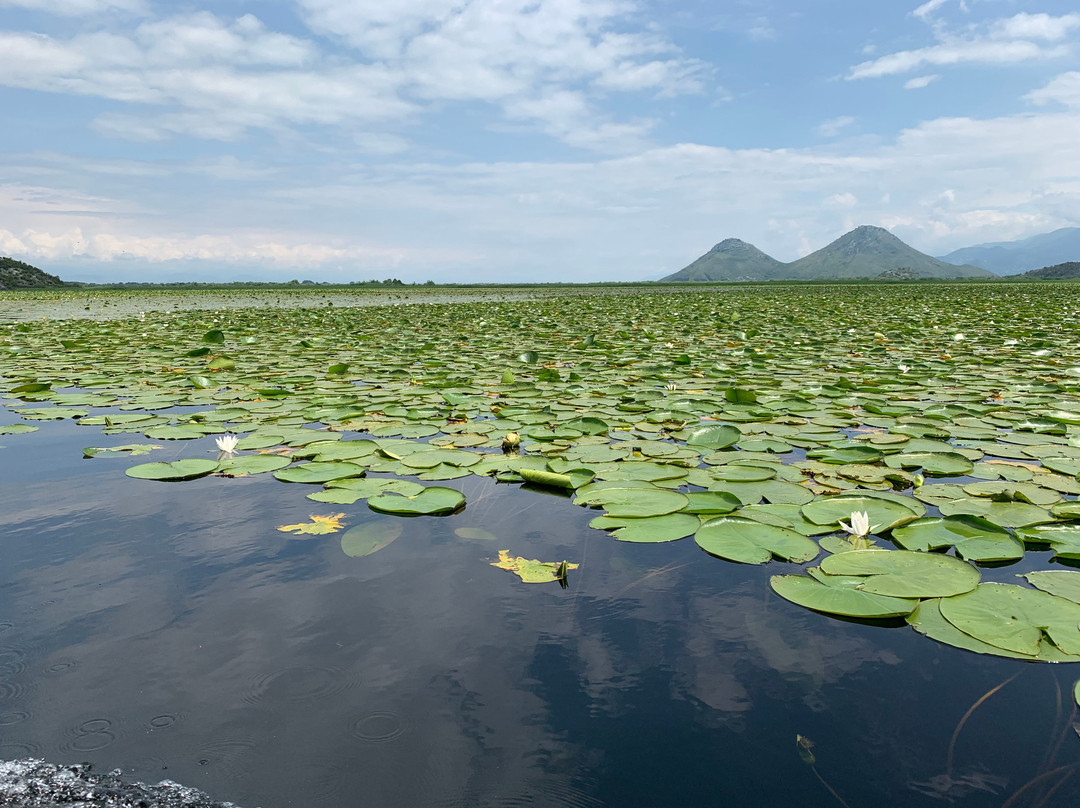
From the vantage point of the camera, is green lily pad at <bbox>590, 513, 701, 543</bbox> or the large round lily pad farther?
green lily pad at <bbox>590, 513, 701, 543</bbox>

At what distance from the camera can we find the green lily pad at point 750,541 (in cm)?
225

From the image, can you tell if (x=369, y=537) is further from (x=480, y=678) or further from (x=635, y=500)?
(x=635, y=500)

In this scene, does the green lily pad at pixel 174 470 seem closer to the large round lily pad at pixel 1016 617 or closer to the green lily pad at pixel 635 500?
the green lily pad at pixel 635 500

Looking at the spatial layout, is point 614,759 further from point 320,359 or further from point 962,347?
point 962,347

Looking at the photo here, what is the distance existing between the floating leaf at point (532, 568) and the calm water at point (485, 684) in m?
0.06

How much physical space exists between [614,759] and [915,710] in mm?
740

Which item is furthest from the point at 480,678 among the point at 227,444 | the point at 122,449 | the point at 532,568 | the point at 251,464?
the point at 122,449

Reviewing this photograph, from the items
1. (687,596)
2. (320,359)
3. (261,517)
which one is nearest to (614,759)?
(687,596)

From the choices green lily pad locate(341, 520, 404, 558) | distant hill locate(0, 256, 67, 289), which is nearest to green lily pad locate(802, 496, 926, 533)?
green lily pad locate(341, 520, 404, 558)

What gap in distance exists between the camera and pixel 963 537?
92.0 inches

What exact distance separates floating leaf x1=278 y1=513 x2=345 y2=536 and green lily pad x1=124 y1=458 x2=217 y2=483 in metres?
0.96

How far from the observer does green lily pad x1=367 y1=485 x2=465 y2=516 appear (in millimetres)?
2734

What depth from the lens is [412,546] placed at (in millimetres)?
2438

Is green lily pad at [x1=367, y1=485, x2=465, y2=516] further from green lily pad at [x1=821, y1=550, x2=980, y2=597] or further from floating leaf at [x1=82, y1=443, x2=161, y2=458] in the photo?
floating leaf at [x1=82, y1=443, x2=161, y2=458]
